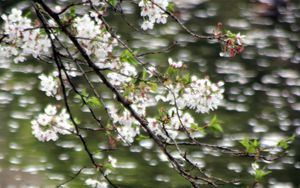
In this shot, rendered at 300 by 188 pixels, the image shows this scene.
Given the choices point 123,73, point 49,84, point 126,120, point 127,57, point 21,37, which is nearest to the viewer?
point 21,37

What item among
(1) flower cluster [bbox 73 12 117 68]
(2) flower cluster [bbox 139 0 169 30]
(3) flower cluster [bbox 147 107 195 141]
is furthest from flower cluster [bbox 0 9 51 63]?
(3) flower cluster [bbox 147 107 195 141]

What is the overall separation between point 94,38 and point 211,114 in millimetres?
9199

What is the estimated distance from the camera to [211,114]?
13.3 metres

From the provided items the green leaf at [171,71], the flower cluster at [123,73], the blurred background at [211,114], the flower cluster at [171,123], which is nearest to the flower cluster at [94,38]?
the flower cluster at [123,73]

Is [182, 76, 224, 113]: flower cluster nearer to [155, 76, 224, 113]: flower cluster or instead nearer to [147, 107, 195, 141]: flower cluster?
[155, 76, 224, 113]: flower cluster

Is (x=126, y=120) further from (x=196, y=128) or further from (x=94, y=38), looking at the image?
(x=94, y=38)

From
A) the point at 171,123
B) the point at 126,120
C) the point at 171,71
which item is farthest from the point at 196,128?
the point at 126,120

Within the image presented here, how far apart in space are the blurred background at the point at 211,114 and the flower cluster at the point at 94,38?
5226 millimetres

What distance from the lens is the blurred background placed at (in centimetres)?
1086

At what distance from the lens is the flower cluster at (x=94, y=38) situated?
417 cm

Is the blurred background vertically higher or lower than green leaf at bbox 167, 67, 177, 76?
higher

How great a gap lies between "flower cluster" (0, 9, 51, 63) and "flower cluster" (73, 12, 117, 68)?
0.75ft

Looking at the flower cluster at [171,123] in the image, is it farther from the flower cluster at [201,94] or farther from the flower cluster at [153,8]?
the flower cluster at [153,8]

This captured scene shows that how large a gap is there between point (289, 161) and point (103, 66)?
26.0 ft
